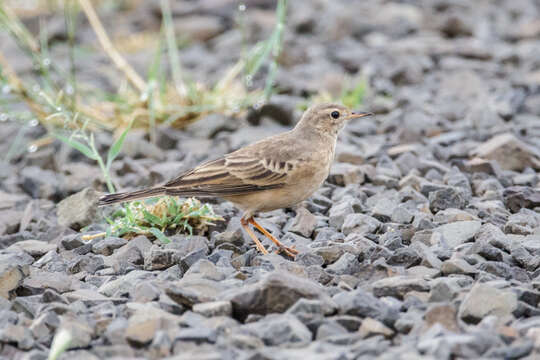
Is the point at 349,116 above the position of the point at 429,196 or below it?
above

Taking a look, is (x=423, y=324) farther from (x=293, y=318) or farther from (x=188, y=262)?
(x=188, y=262)

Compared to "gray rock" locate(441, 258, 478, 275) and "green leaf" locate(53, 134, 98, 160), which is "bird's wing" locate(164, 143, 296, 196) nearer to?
"green leaf" locate(53, 134, 98, 160)

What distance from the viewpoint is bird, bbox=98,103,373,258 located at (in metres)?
5.17

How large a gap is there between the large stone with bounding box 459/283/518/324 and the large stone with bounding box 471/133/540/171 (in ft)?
9.49

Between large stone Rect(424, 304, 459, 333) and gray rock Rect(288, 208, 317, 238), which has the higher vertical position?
large stone Rect(424, 304, 459, 333)

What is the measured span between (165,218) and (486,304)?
2310 millimetres

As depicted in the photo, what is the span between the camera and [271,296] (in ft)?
12.6

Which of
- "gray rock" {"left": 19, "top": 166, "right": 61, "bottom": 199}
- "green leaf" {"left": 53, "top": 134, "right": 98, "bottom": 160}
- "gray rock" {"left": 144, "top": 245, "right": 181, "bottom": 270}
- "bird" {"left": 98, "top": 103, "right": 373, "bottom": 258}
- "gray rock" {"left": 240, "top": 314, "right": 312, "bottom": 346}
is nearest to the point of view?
"gray rock" {"left": 240, "top": 314, "right": 312, "bottom": 346}

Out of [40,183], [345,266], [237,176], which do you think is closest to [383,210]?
[237,176]

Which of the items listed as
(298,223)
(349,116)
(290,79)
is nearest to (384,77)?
(290,79)

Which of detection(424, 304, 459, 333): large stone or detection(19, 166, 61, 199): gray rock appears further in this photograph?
detection(19, 166, 61, 199): gray rock

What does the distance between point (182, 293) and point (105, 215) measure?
2239 mm

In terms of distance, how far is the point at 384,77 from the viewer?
937 centimetres

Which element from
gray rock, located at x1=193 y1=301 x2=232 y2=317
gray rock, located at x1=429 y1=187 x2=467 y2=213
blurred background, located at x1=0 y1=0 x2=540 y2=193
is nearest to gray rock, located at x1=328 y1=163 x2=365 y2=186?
blurred background, located at x1=0 y1=0 x2=540 y2=193
